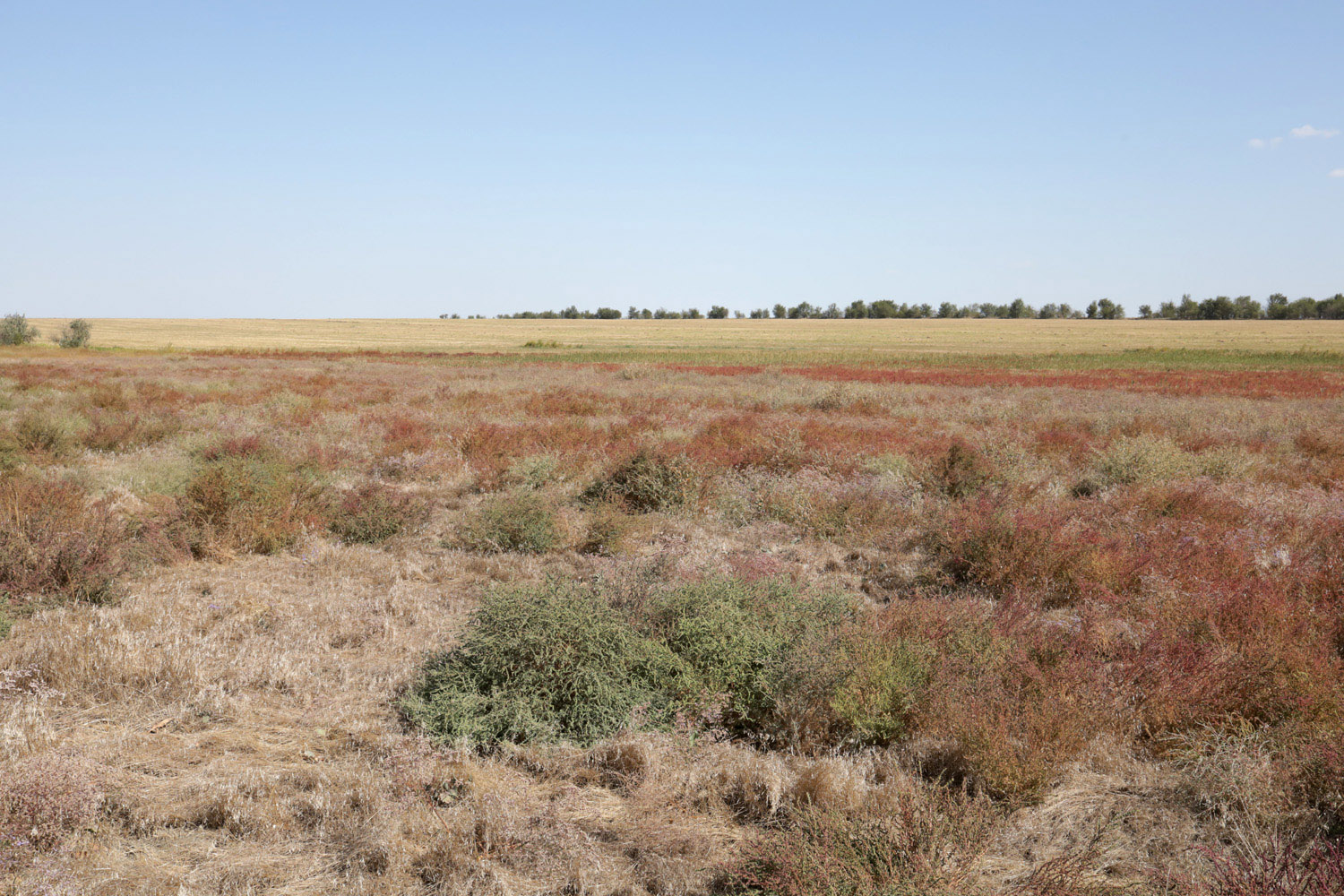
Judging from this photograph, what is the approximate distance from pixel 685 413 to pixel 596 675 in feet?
47.6

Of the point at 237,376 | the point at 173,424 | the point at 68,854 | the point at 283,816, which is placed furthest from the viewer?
the point at 237,376

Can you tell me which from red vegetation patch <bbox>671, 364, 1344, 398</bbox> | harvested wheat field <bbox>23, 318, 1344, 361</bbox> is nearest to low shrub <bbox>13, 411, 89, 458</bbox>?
red vegetation patch <bbox>671, 364, 1344, 398</bbox>

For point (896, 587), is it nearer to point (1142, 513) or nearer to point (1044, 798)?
point (1044, 798)

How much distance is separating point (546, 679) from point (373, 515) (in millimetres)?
5143

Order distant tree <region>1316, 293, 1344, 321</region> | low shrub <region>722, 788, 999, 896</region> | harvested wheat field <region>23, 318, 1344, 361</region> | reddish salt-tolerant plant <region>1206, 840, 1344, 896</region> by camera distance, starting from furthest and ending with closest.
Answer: distant tree <region>1316, 293, 1344, 321</region> → harvested wheat field <region>23, 318, 1344, 361</region> → low shrub <region>722, 788, 999, 896</region> → reddish salt-tolerant plant <region>1206, 840, 1344, 896</region>

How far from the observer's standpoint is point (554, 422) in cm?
1609

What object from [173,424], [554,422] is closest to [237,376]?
[173,424]

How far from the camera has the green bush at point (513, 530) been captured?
26.5ft

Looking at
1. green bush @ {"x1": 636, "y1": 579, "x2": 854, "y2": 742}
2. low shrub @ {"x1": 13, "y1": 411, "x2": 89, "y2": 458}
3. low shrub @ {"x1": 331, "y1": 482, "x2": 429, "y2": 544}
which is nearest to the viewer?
green bush @ {"x1": 636, "y1": 579, "x2": 854, "y2": 742}

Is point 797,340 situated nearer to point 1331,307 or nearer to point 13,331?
point 13,331

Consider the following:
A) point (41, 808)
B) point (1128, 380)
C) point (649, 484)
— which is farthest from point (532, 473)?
point (1128, 380)

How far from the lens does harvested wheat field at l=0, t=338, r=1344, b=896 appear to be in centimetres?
317

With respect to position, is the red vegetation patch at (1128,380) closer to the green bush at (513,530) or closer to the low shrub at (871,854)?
the green bush at (513,530)

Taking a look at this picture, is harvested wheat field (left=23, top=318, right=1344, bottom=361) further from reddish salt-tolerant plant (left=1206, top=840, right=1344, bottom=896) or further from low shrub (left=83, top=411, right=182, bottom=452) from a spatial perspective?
reddish salt-tolerant plant (left=1206, top=840, right=1344, bottom=896)
